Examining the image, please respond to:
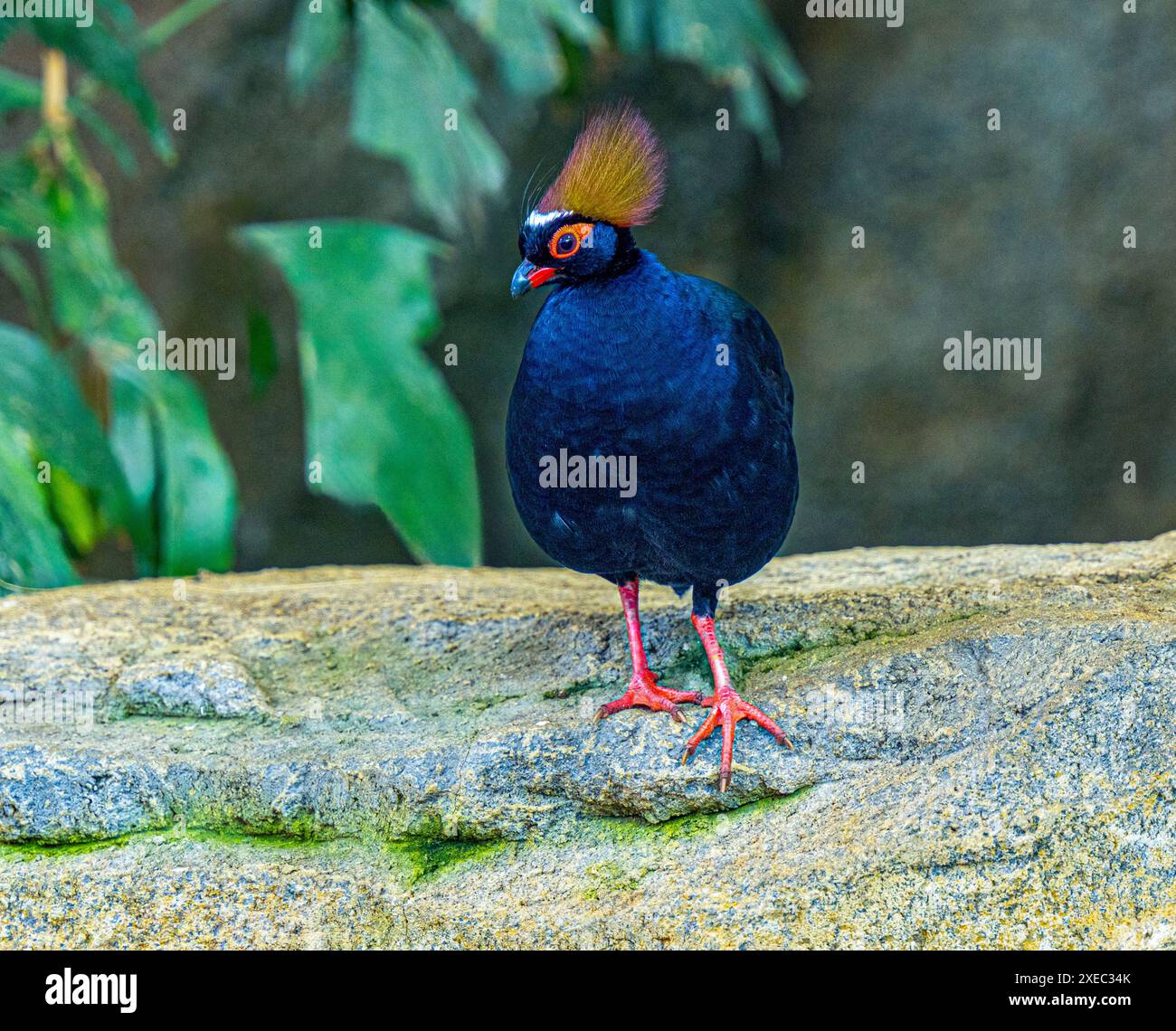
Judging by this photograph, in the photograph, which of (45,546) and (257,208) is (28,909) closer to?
(45,546)

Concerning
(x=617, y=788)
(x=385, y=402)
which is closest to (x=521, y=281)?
(x=617, y=788)

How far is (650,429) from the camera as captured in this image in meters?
3.06

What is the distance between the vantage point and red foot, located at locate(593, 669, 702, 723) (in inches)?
128

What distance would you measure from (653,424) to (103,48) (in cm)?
280

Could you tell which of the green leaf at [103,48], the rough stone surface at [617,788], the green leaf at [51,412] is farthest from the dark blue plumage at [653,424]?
the green leaf at [103,48]

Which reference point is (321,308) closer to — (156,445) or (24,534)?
(156,445)

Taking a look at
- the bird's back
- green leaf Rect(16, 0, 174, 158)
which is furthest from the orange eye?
green leaf Rect(16, 0, 174, 158)

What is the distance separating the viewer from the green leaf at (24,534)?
399 cm

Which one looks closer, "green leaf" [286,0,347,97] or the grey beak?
the grey beak

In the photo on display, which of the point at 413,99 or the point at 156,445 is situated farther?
the point at 156,445

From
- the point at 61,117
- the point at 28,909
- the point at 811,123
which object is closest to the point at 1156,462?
the point at 811,123

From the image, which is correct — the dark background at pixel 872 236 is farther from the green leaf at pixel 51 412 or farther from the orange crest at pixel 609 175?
the orange crest at pixel 609 175

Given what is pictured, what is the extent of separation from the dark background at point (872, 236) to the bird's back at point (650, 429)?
4.59 m

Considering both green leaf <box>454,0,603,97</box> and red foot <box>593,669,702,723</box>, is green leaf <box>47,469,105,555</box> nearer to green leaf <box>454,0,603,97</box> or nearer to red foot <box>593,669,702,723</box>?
green leaf <box>454,0,603,97</box>
